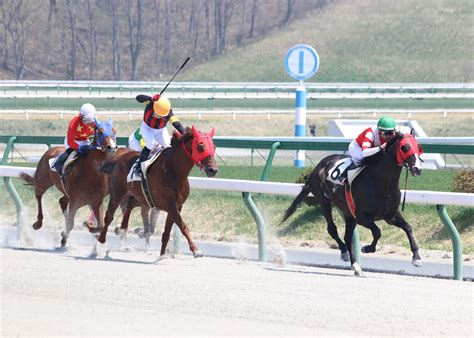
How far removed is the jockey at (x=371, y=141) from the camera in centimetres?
980

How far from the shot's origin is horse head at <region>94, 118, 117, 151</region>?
11258 millimetres

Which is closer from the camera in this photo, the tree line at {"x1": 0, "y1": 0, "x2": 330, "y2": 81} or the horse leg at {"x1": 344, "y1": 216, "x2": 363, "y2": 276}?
the horse leg at {"x1": 344, "y1": 216, "x2": 363, "y2": 276}

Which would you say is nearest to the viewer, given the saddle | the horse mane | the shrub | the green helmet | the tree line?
the green helmet

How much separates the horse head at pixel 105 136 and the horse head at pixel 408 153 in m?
3.27

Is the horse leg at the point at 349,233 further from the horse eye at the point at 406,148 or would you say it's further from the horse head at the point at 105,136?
the horse head at the point at 105,136

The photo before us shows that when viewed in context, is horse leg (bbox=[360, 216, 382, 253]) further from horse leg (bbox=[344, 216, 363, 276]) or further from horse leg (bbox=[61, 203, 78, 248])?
horse leg (bbox=[61, 203, 78, 248])

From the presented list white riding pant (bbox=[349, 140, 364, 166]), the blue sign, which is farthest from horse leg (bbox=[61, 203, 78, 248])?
the blue sign

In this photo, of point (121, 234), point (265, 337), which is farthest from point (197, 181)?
point (265, 337)

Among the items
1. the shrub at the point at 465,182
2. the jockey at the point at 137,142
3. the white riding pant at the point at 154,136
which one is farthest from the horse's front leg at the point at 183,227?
the shrub at the point at 465,182

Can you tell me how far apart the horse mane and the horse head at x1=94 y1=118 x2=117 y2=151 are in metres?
0.94

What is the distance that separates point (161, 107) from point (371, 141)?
220 cm

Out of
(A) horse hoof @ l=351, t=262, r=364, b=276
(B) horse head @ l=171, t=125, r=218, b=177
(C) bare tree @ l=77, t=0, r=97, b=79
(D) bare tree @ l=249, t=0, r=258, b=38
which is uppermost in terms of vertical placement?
(D) bare tree @ l=249, t=0, r=258, b=38

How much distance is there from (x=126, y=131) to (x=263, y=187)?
18.7m

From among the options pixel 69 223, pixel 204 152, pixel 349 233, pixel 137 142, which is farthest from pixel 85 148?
Answer: pixel 349 233
